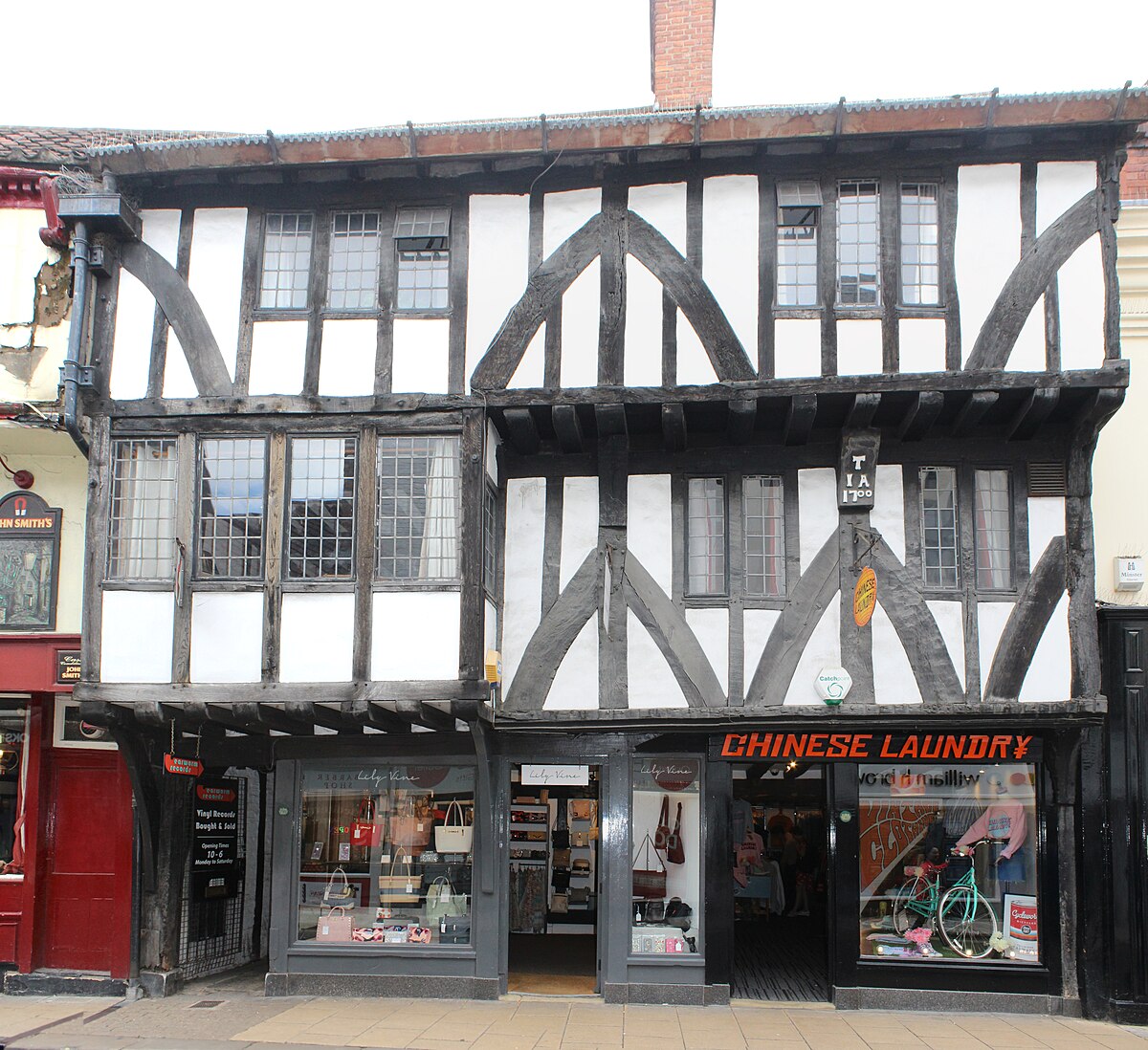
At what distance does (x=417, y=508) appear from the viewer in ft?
35.3

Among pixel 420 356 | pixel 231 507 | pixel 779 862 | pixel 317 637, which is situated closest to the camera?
pixel 317 637

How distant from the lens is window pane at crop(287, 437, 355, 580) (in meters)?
10.7

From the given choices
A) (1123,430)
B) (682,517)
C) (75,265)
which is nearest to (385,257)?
(75,265)

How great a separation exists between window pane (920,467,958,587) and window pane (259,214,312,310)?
6.89 meters

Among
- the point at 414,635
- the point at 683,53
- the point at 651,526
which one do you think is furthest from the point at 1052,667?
the point at 683,53

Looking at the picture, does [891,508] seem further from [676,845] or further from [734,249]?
[676,845]

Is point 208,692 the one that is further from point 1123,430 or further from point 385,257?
point 1123,430

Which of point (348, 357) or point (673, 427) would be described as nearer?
point (673, 427)

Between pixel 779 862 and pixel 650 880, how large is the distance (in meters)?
6.20

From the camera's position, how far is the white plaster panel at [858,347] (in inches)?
424

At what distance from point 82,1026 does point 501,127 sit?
9793 mm

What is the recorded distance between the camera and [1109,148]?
35.5 feet

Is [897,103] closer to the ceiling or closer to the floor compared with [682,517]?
closer to the ceiling

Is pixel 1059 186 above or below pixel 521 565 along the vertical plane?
above
